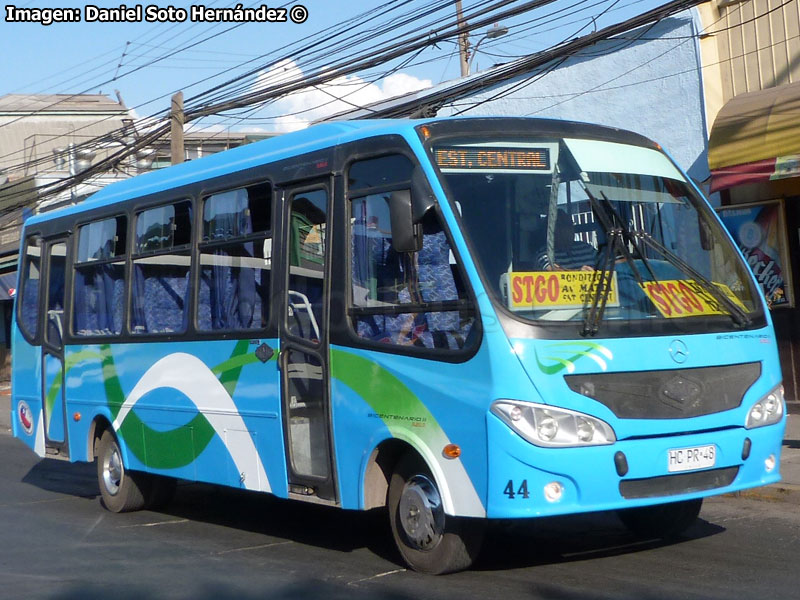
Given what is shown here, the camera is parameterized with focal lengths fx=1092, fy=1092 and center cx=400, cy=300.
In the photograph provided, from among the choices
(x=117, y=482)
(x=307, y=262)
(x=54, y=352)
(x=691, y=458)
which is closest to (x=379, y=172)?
(x=307, y=262)

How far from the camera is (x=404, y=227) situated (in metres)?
6.12

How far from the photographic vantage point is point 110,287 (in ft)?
32.6

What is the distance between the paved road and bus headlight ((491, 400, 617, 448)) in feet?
2.70

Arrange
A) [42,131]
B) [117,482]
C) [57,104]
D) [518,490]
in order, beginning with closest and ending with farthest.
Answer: [518,490]
[117,482]
[57,104]
[42,131]

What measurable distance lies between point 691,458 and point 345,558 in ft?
7.89

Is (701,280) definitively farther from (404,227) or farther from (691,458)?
(404,227)

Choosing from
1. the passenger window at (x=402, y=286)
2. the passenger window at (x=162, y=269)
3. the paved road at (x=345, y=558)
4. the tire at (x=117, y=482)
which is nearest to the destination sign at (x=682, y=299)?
the passenger window at (x=402, y=286)

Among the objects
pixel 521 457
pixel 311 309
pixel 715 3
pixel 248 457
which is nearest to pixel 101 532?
pixel 248 457

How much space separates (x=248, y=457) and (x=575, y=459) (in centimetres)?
289

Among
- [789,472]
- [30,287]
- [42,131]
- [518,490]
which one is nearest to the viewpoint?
[518,490]

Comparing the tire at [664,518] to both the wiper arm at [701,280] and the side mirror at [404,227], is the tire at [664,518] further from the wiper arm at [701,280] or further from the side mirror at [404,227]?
the side mirror at [404,227]

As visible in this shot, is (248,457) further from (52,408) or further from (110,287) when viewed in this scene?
(52,408)

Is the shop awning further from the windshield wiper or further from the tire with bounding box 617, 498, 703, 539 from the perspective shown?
the windshield wiper

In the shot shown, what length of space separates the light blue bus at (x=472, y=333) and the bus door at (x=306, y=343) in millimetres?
15
